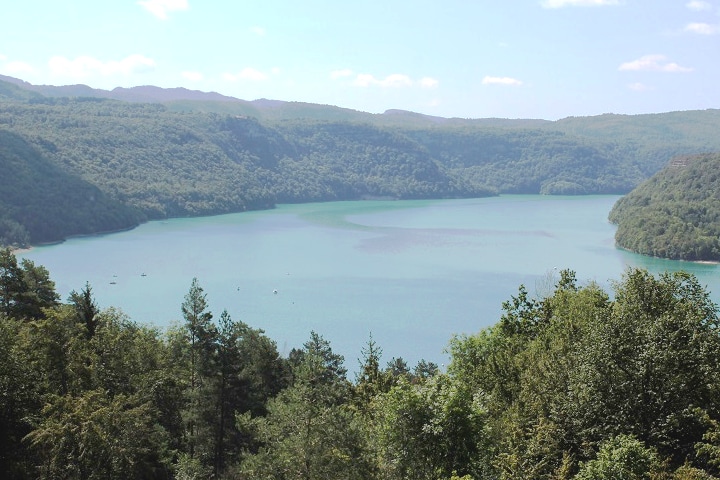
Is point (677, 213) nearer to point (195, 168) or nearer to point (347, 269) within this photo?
point (347, 269)

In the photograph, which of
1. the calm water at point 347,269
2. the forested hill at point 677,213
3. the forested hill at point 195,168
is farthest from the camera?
the forested hill at point 195,168

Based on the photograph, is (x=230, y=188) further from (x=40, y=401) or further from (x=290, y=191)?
(x=40, y=401)

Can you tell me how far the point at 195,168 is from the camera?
13288 centimetres

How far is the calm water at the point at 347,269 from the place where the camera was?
4291cm

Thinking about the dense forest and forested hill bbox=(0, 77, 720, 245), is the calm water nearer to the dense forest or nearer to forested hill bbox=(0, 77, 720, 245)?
forested hill bbox=(0, 77, 720, 245)

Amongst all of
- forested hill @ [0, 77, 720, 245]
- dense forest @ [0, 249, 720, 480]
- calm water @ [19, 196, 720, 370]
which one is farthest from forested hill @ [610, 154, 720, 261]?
forested hill @ [0, 77, 720, 245]

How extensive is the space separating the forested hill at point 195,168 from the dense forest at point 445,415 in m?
64.1

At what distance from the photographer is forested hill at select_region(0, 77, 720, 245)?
283ft

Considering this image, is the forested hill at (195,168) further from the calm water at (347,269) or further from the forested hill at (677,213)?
the forested hill at (677,213)

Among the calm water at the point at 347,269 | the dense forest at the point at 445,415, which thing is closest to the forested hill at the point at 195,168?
the calm water at the point at 347,269

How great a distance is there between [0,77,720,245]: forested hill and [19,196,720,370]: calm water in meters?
6.95

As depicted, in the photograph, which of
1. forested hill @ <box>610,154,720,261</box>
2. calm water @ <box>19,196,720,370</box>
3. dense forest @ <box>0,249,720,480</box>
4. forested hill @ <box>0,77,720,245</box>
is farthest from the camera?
forested hill @ <box>0,77,720,245</box>

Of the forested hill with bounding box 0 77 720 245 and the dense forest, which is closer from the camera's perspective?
the dense forest

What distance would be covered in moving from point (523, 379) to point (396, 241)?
68.8m
